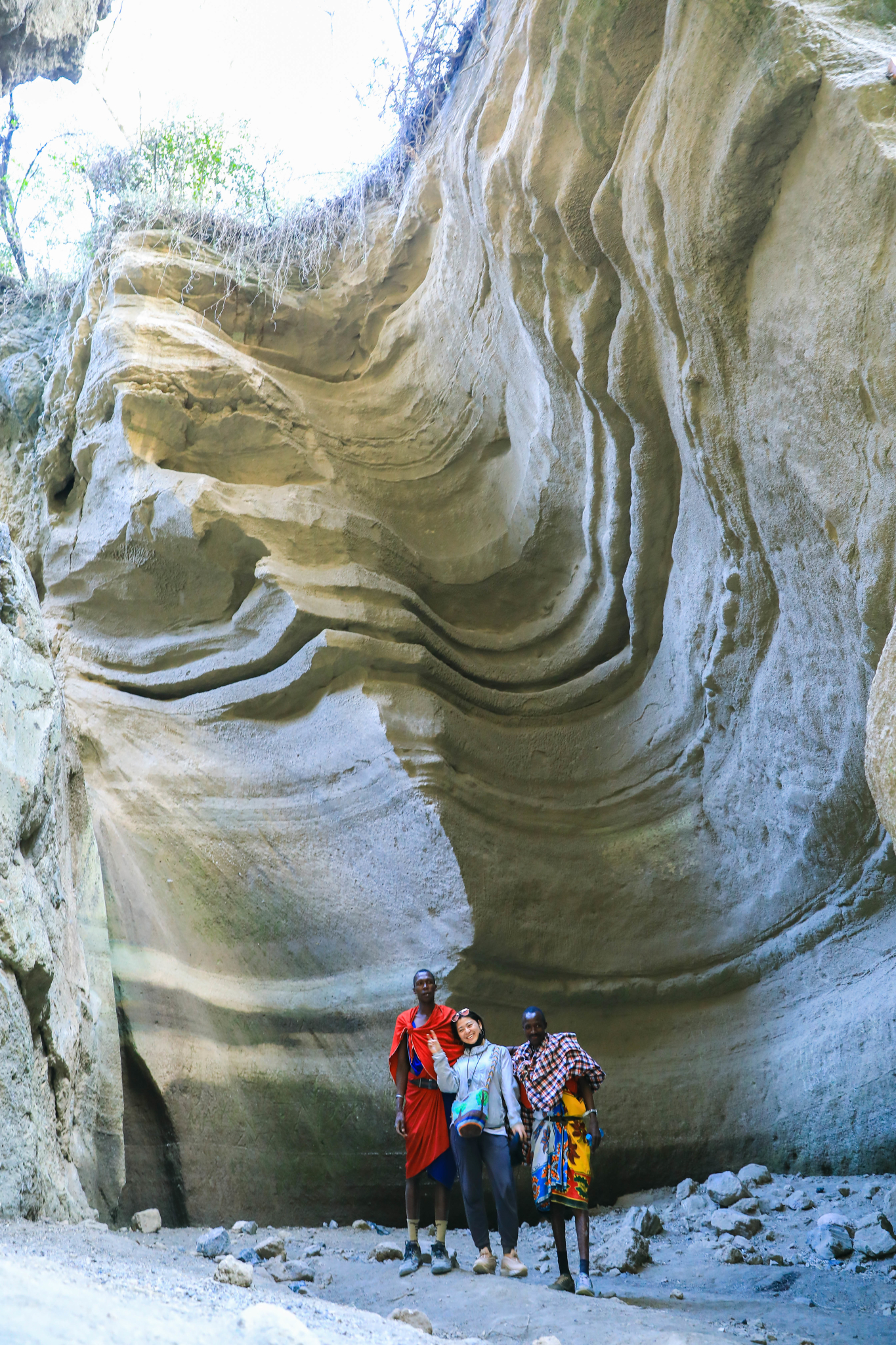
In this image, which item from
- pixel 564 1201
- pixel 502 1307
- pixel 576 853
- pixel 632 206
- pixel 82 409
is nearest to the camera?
pixel 502 1307

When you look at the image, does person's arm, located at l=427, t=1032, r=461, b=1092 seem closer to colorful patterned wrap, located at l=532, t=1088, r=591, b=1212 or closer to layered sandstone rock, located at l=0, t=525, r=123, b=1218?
colorful patterned wrap, located at l=532, t=1088, r=591, b=1212

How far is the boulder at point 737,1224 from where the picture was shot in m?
4.07

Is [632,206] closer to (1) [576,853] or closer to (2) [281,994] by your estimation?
(1) [576,853]

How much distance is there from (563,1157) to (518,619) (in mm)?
3158

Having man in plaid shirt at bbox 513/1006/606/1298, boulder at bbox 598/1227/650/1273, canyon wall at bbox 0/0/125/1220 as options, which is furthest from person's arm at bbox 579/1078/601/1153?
canyon wall at bbox 0/0/125/1220

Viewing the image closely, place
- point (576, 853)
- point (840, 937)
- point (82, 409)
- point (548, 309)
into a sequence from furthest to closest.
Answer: point (82, 409) < point (576, 853) < point (840, 937) < point (548, 309)

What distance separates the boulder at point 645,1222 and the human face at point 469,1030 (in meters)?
1.21

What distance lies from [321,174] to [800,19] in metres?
4.15

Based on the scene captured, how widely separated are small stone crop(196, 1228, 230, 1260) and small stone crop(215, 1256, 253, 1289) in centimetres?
61

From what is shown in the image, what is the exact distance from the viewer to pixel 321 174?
21.9 ft

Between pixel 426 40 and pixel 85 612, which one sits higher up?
pixel 426 40

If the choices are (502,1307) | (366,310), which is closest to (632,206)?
(366,310)

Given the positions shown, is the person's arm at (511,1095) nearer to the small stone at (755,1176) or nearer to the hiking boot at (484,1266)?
the hiking boot at (484,1266)

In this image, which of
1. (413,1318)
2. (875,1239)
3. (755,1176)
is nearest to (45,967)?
(413,1318)
